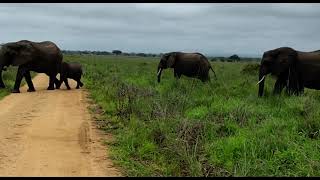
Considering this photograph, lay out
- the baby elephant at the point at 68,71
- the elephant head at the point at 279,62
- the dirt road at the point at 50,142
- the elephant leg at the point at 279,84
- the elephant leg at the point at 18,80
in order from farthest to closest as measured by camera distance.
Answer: the baby elephant at the point at 68,71 < the elephant leg at the point at 18,80 < the elephant leg at the point at 279,84 < the elephant head at the point at 279,62 < the dirt road at the point at 50,142

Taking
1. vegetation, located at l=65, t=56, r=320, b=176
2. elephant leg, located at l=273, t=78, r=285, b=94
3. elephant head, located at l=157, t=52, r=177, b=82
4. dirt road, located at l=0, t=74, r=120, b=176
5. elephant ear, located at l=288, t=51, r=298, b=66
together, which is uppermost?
elephant ear, located at l=288, t=51, r=298, b=66

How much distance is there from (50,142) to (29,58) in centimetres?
1141

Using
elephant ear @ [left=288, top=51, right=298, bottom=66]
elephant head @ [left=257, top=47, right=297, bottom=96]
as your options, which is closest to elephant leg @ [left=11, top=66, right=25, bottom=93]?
elephant head @ [left=257, top=47, right=297, bottom=96]

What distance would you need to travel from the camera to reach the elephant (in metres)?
23.1

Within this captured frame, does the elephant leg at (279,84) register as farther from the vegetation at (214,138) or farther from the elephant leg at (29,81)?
the elephant leg at (29,81)

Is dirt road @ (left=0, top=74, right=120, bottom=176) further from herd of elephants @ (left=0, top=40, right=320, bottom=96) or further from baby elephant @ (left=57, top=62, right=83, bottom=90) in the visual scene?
baby elephant @ (left=57, top=62, right=83, bottom=90)

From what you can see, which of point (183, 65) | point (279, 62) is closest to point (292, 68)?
point (279, 62)

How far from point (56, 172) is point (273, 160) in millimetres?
2923

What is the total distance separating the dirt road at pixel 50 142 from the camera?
6.99m

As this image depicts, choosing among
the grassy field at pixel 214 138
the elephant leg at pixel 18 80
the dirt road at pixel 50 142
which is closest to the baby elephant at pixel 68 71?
the elephant leg at pixel 18 80

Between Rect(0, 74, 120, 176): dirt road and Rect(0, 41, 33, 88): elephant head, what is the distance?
5411 millimetres

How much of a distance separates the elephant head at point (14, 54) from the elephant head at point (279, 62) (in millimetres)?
8871

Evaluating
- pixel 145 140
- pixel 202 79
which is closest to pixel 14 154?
pixel 145 140

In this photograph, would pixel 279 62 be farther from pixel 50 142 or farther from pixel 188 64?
pixel 50 142
